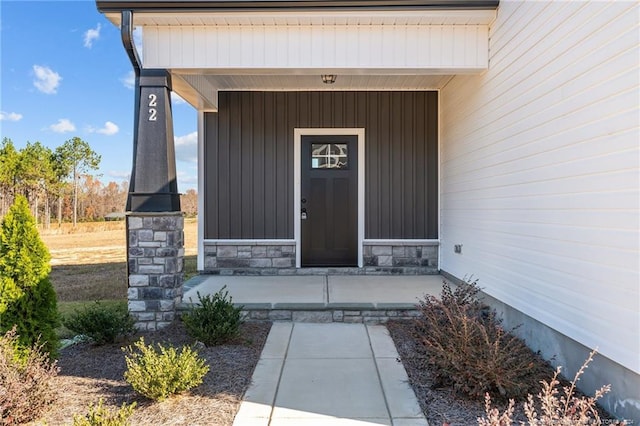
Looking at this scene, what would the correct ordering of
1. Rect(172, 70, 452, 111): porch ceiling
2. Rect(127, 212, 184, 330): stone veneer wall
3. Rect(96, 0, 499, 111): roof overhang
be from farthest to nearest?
1. Rect(172, 70, 452, 111): porch ceiling
2. Rect(127, 212, 184, 330): stone veneer wall
3. Rect(96, 0, 499, 111): roof overhang

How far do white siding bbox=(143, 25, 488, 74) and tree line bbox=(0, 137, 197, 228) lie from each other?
10.2 metres

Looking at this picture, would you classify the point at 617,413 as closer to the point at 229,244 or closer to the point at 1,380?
the point at 1,380

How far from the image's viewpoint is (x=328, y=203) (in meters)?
6.13

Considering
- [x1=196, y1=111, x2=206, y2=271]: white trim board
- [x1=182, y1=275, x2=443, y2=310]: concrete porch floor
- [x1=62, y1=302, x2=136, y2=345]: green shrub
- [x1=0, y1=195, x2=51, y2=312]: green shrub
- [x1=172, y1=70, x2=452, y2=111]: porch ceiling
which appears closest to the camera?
[x1=0, y1=195, x2=51, y2=312]: green shrub

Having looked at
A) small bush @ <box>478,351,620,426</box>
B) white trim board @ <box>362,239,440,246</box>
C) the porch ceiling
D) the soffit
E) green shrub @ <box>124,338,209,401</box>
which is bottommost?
green shrub @ <box>124,338,209,401</box>

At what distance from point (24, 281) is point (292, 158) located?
12.9 feet

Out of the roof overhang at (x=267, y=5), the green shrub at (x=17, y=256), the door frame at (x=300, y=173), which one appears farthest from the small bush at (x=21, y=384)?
the door frame at (x=300, y=173)

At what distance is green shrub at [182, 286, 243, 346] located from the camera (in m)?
3.56

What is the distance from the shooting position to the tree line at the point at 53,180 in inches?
656

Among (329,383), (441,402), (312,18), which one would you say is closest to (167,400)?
(329,383)

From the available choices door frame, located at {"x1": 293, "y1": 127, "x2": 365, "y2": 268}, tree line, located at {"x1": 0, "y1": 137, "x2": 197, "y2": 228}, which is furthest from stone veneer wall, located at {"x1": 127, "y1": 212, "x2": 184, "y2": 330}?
tree line, located at {"x1": 0, "y1": 137, "x2": 197, "y2": 228}

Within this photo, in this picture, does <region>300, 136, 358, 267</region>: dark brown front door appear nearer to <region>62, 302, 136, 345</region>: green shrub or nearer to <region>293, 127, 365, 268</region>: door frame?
<region>293, 127, 365, 268</region>: door frame

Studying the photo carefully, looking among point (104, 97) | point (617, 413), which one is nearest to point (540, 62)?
point (617, 413)

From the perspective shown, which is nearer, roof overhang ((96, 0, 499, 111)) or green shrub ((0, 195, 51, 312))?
green shrub ((0, 195, 51, 312))
